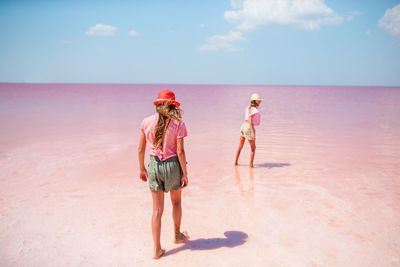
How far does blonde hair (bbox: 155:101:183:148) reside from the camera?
292 centimetres

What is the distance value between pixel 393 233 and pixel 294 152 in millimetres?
4446

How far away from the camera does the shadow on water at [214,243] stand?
3475 millimetres

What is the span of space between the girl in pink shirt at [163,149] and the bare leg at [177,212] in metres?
0.07

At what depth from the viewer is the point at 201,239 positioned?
12.0ft

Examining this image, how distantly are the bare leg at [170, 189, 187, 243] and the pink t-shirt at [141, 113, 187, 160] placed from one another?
19.7 inches

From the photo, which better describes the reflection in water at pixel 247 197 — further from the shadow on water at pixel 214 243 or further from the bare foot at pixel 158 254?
the bare foot at pixel 158 254

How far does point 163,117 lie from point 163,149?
0.34 metres

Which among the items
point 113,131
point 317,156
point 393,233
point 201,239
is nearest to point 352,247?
point 393,233

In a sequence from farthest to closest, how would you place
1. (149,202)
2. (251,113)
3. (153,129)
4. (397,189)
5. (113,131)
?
(113,131) → (251,113) → (397,189) → (149,202) → (153,129)

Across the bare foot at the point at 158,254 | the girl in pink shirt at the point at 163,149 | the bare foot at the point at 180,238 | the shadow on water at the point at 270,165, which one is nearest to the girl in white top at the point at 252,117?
the shadow on water at the point at 270,165

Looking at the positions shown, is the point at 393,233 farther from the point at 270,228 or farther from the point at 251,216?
the point at 251,216

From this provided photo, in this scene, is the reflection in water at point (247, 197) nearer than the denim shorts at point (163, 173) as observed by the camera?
No

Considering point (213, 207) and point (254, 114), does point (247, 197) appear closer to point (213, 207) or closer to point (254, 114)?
point (213, 207)

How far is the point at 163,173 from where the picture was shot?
10.0 ft
